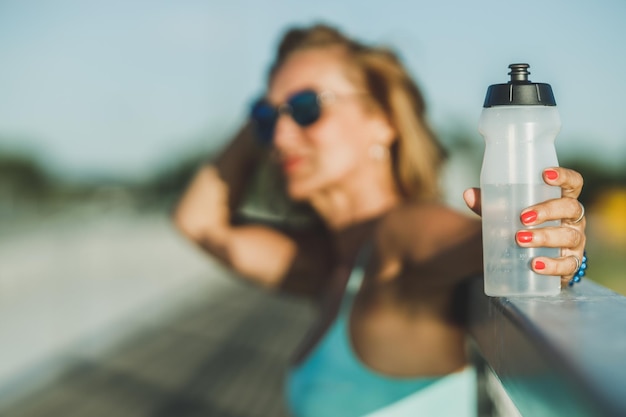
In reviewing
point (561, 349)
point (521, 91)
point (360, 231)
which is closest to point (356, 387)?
point (360, 231)

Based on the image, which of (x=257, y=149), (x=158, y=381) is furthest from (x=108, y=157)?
(x=257, y=149)

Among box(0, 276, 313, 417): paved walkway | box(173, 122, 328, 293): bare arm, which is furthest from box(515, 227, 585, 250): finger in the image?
box(0, 276, 313, 417): paved walkway

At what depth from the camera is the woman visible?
76.8 inches

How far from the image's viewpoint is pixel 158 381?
25.1 ft

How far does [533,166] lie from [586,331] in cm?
34

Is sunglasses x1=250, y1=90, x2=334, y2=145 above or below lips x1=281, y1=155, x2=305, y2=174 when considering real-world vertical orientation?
above

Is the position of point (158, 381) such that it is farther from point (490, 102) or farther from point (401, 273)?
point (490, 102)

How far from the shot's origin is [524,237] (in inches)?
45.5

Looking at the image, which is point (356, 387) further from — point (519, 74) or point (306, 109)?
point (519, 74)

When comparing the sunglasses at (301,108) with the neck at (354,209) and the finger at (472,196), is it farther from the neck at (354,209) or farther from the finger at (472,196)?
the finger at (472,196)

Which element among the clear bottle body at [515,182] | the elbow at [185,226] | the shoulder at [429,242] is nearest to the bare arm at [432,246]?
the shoulder at [429,242]

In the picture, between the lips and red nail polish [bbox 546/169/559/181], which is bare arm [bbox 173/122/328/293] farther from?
red nail polish [bbox 546/169/559/181]

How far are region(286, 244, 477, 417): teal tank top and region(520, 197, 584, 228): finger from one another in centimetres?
84

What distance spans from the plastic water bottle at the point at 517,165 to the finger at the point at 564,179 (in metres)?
0.01
